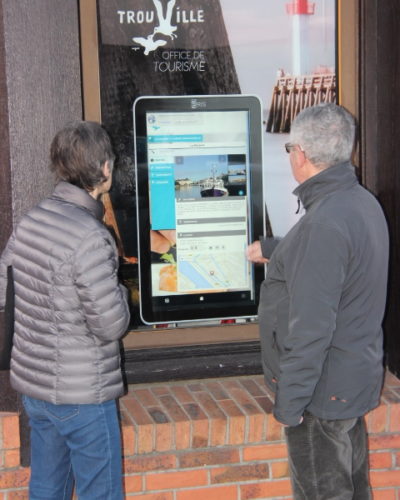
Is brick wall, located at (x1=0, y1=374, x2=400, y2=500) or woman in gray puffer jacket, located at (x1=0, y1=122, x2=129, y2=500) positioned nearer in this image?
woman in gray puffer jacket, located at (x1=0, y1=122, x2=129, y2=500)

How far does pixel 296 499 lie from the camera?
3062mm

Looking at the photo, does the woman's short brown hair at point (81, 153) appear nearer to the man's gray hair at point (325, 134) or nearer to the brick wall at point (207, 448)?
the man's gray hair at point (325, 134)

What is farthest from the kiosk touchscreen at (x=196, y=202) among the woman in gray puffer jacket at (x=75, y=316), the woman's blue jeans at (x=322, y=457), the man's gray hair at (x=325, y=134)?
the woman's blue jeans at (x=322, y=457)

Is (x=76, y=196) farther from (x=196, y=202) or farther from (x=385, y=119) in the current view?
(x=385, y=119)

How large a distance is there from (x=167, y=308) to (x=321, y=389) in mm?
1318

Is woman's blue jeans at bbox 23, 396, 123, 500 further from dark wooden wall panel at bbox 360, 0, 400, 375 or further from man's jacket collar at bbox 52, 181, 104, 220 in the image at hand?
dark wooden wall panel at bbox 360, 0, 400, 375

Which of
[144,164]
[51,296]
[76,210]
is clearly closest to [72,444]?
[51,296]

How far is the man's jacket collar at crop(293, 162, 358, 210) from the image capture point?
2.88 m

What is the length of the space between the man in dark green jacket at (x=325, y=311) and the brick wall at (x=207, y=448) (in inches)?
28.3

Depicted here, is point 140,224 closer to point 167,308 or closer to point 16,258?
point 167,308

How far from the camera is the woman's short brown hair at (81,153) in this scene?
2912 millimetres

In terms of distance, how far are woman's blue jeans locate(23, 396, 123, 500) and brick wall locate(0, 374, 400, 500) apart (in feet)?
1.98

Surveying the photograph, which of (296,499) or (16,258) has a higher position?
(16,258)

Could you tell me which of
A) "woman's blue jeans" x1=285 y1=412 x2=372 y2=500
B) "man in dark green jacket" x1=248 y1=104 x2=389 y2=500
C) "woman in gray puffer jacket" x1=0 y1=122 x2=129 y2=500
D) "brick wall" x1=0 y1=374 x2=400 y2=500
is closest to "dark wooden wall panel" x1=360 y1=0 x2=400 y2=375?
"brick wall" x1=0 y1=374 x2=400 y2=500
